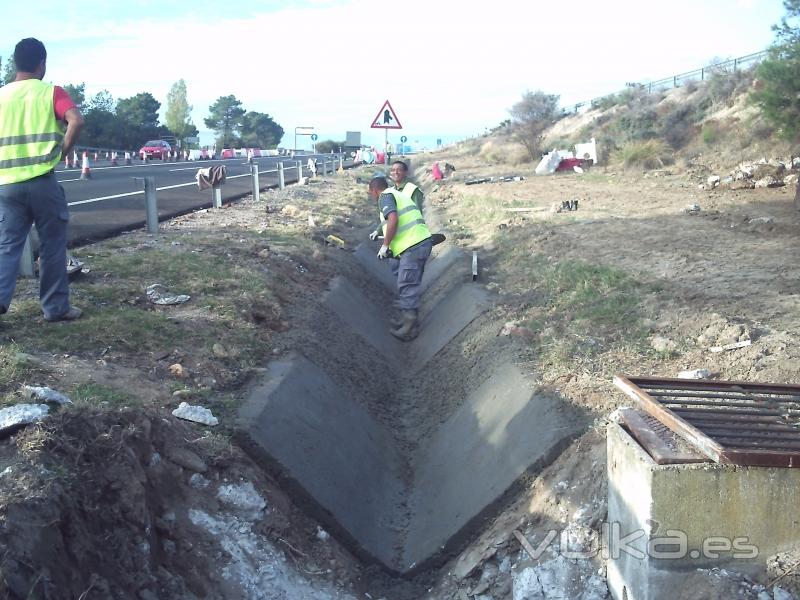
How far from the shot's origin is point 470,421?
280 inches

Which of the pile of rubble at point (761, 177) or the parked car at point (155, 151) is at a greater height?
the parked car at point (155, 151)

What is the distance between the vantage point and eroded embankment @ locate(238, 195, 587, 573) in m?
5.46

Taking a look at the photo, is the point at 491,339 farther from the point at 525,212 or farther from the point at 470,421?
the point at 525,212

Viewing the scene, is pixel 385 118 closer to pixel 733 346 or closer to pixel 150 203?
pixel 150 203

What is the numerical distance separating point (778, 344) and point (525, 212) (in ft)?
33.7

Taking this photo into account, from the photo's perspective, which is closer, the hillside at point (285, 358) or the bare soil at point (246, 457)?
the bare soil at point (246, 457)

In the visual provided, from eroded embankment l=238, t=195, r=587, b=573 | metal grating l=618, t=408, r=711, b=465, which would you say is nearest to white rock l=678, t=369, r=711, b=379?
eroded embankment l=238, t=195, r=587, b=573

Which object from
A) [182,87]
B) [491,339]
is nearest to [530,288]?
[491,339]

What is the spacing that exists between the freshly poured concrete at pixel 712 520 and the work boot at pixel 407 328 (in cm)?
708

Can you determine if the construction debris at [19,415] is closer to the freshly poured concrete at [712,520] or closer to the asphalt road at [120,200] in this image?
the freshly poured concrete at [712,520]

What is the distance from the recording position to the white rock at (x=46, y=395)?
4.28m

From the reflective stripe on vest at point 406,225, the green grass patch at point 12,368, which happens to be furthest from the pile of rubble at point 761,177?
the green grass patch at point 12,368

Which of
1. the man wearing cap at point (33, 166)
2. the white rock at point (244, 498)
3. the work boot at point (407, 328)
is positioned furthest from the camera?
the work boot at point (407, 328)

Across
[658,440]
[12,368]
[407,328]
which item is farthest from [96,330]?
[407,328]
